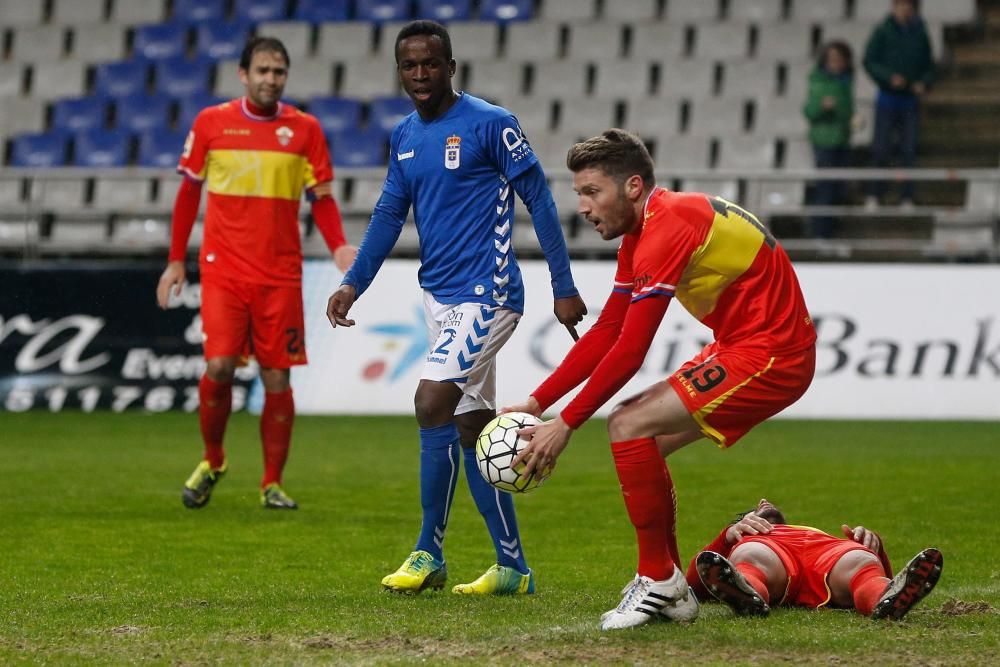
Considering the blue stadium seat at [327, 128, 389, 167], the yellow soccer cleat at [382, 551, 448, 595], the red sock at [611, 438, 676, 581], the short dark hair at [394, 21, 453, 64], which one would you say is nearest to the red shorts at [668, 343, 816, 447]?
the red sock at [611, 438, 676, 581]

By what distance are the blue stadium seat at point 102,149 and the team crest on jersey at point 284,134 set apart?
10638 mm

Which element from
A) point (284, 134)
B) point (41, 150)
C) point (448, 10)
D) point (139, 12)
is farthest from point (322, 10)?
point (284, 134)

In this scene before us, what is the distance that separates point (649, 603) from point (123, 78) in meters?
16.6

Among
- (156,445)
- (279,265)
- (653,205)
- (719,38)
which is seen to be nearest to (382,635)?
(653,205)

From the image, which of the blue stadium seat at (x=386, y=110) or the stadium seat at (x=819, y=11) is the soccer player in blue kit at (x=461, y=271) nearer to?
the blue stadium seat at (x=386, y=110)

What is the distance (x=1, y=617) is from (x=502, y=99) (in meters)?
14.1

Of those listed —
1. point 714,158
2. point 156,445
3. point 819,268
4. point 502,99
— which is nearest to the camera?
point 156,445

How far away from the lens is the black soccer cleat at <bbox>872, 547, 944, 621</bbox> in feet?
16.5

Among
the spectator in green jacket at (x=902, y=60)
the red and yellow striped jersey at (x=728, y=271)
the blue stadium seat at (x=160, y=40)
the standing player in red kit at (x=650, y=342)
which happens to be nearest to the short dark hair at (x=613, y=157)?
Result: the standing player in red kit at (x=650, y=342)

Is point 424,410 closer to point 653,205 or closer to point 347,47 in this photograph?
point 653,205

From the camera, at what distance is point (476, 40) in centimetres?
1956

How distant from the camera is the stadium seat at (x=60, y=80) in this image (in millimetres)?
20312

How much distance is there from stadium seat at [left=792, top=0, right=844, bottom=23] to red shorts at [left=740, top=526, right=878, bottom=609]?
1398 centimetres

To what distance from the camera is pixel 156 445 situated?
1228 cm
